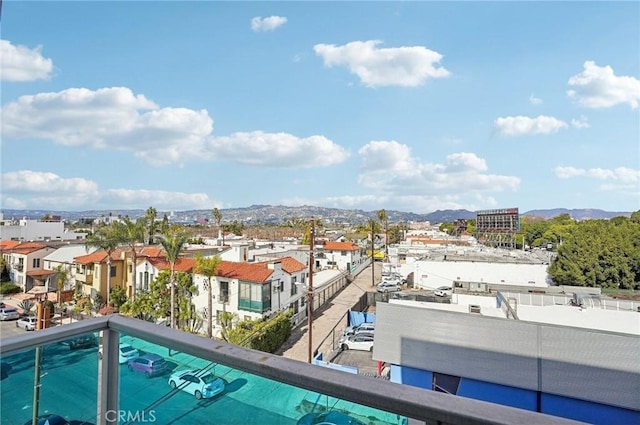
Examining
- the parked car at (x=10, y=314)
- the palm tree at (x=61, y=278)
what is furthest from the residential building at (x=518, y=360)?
the parked car at (x=10, y=314)

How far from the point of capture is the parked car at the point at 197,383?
989 millimetres

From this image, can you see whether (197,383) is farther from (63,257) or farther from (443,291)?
(63,257)

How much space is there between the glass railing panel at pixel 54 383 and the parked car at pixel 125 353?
2.6 inches

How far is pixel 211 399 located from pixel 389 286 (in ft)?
71.4

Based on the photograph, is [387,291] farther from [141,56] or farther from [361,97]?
[141,56]

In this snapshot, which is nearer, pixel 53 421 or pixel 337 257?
pixel 53 421

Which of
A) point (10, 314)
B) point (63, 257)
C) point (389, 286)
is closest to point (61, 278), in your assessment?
point (10, 314)

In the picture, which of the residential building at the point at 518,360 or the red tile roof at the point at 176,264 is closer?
the residential building at the point at 518,360

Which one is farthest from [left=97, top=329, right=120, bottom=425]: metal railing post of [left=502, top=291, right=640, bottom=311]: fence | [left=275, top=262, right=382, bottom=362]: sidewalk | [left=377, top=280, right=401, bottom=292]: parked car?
[left=377, top=280, right=401, bottom=292]: parked car

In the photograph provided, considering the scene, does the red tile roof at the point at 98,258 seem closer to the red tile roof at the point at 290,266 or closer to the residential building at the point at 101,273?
the residential building at the point at 101,273

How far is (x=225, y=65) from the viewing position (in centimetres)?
1005

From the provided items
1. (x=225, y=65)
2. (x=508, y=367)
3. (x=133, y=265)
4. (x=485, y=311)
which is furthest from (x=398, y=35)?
(x=133, y=265)

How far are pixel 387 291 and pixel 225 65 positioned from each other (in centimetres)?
1522

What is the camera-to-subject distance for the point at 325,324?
49.7 ft
